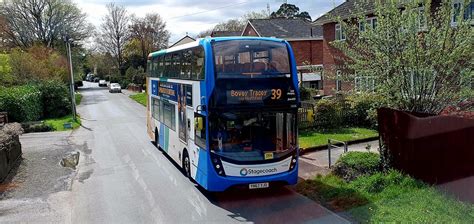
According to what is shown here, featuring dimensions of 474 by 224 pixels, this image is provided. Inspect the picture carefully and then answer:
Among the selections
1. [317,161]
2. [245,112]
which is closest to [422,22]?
[245,112]

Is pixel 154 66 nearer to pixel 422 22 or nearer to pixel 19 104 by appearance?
pixel 422 22

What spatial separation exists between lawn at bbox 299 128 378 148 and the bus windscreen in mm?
6211

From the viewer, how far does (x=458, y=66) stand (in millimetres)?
9531

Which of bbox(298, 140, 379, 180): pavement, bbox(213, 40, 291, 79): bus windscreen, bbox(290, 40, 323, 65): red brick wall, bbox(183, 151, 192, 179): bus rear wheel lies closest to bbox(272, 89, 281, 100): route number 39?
bbox(213, 40, 291, 79): bus windscreen

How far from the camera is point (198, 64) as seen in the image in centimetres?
1039

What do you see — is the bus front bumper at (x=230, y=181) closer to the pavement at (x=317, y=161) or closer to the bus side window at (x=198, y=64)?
the pavement at (x=317, y=161)

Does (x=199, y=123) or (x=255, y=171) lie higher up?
(x=199, y=123)

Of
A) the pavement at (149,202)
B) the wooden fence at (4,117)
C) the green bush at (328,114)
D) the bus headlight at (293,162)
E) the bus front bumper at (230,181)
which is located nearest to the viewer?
the pavement at (149,202)

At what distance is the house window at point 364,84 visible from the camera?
10422 mm

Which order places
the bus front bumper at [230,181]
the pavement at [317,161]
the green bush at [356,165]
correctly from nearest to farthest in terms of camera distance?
the bus front bumper at [230,181] → the green bush at [356,165] → the pavement at [317,161]

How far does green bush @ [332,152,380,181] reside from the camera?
10320mm

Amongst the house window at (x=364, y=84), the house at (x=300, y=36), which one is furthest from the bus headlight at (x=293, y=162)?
the house at (x=300, y=36)

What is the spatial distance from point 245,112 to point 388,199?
3564 millimetres

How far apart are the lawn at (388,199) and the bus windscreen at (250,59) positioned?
116 inches
